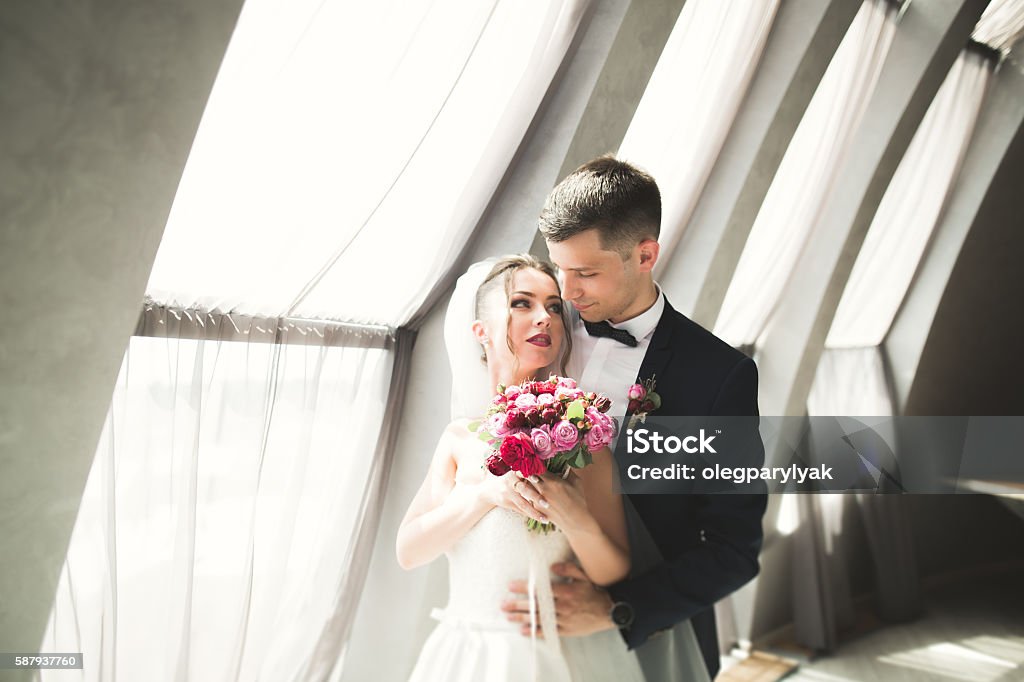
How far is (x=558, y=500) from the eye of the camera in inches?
62.0

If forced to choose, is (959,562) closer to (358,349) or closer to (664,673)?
(664,673)

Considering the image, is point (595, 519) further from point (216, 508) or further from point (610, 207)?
point (216, 508)

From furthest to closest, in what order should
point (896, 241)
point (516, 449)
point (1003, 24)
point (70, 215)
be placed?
point (896, 241) < point (1003, 24) < point (516, 449) < point (70, 215)

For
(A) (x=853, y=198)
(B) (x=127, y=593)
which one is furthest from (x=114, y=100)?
(A) (x=853, y=198)

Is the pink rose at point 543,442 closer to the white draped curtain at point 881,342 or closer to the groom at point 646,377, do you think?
the groom at point 646,377

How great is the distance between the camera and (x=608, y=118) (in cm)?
234

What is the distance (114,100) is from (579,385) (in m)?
1.38

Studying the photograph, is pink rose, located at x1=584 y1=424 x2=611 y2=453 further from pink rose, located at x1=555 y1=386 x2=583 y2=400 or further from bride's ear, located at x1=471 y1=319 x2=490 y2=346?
bride's ear, located at x1=471 y1=319 x2=490 y2=346

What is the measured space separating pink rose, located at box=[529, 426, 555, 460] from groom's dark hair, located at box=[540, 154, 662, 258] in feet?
1.86

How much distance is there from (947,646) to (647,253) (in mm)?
1760

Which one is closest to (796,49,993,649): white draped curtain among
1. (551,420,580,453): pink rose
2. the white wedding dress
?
the white wedding dress


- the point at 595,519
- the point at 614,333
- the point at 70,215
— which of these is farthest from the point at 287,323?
the point at 595,519

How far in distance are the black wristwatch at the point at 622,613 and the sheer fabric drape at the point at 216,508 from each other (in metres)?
1.14

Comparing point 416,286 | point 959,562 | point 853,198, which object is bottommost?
point 959,562
